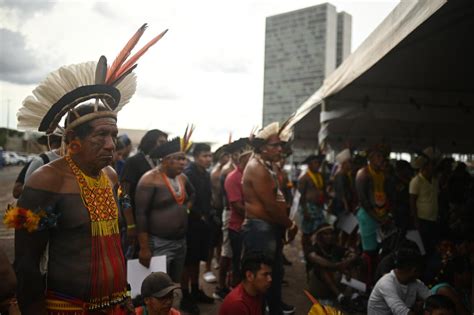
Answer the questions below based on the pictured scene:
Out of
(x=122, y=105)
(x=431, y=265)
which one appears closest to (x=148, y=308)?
(x=122, y=105)

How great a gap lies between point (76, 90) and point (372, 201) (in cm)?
465

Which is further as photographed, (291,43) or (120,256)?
(291,43)

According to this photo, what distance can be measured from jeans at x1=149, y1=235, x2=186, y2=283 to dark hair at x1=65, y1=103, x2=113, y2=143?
203 centimetres

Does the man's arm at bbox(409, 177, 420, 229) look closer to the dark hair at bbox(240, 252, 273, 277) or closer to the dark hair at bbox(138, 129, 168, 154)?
the dark hair at bbox(240, 252, 273, 277)

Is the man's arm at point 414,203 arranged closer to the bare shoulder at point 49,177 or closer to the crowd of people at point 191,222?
the crowd of people at point 191,222

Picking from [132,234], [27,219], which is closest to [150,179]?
[132,234]

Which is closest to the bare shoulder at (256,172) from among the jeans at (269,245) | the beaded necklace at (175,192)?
the jeans at (269,245)

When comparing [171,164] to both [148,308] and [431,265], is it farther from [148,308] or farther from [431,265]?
[431,265]

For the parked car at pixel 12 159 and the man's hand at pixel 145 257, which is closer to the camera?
the man's hand at pixel 145 257

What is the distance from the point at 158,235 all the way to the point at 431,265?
2.90 meters

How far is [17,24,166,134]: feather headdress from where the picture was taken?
7.23 ft

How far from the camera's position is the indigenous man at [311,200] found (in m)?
7.09

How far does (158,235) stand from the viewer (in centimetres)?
402

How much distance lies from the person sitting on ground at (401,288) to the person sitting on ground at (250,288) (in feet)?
3.38
